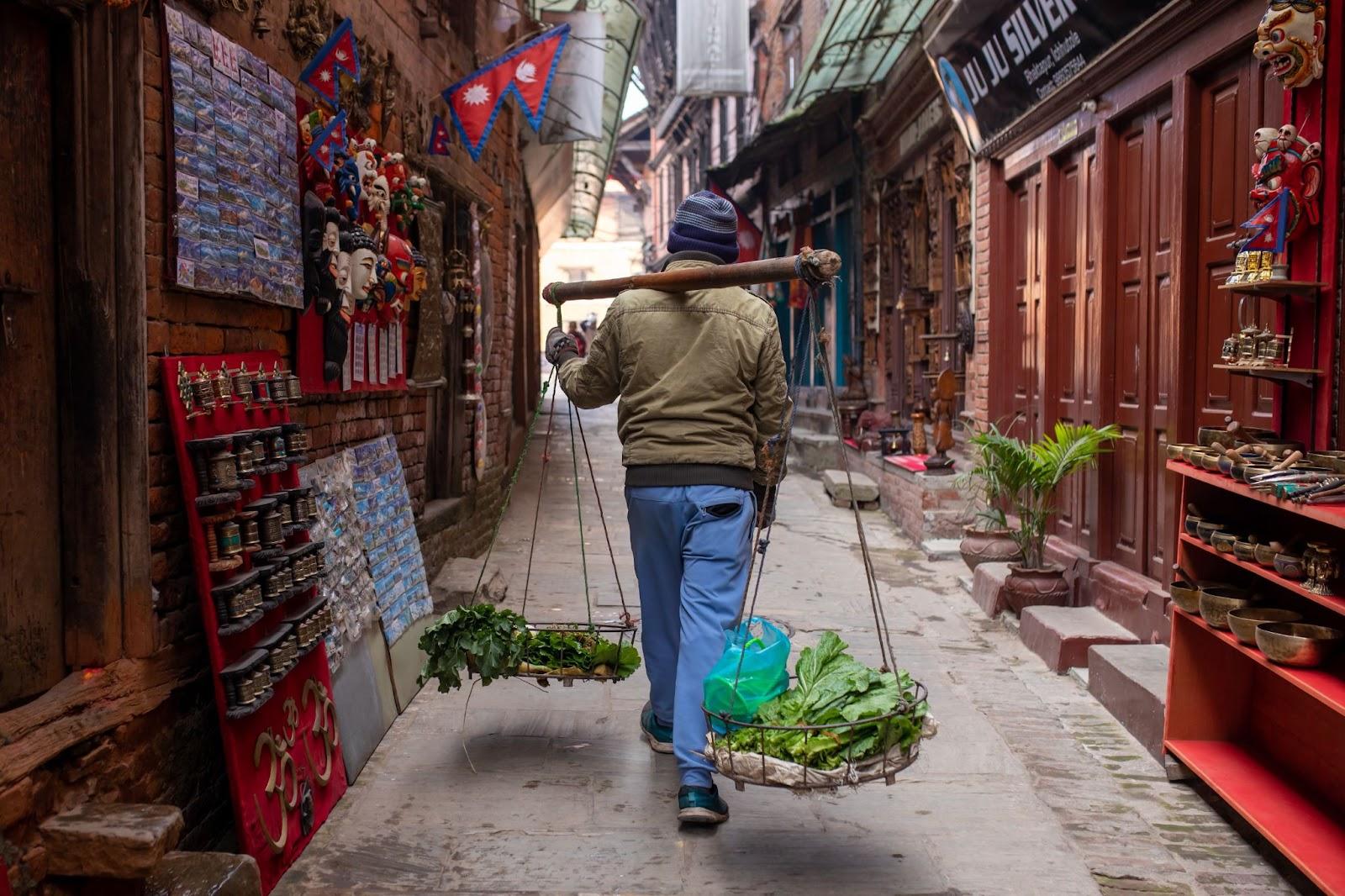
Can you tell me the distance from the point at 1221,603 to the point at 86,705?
11.5 feet

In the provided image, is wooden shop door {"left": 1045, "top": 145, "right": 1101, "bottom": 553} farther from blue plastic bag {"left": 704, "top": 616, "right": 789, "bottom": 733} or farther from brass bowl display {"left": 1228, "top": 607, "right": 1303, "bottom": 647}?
blue plastic bag {"left": 704, "top": 616, "right": 789, "bottom": 733}

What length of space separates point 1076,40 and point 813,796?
15.4ft

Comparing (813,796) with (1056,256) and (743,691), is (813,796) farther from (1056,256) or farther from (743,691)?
(1056,256)

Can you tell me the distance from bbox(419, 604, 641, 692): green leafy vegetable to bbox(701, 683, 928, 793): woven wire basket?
1093 mm

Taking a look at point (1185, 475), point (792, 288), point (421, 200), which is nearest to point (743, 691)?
point (1185, 475)

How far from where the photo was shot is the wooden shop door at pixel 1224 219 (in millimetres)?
4785

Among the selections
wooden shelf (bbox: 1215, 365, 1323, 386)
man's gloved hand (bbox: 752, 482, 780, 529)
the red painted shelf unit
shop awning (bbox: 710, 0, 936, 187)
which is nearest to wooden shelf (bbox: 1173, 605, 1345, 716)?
the red painted shelf unit

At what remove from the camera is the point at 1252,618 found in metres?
3.83

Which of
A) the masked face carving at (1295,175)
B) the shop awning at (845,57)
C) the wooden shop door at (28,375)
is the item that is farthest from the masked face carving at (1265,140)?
the shop awning at (845,57)

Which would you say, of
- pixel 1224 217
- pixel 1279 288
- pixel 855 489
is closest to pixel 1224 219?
pixel 1224 217

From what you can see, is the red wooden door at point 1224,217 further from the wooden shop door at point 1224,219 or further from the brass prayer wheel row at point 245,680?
the brass prayer wheel row at point 245,680

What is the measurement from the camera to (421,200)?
5.71m

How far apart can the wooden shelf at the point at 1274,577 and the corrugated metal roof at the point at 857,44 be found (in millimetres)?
7439

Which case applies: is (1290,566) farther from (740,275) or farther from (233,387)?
(233,387)
